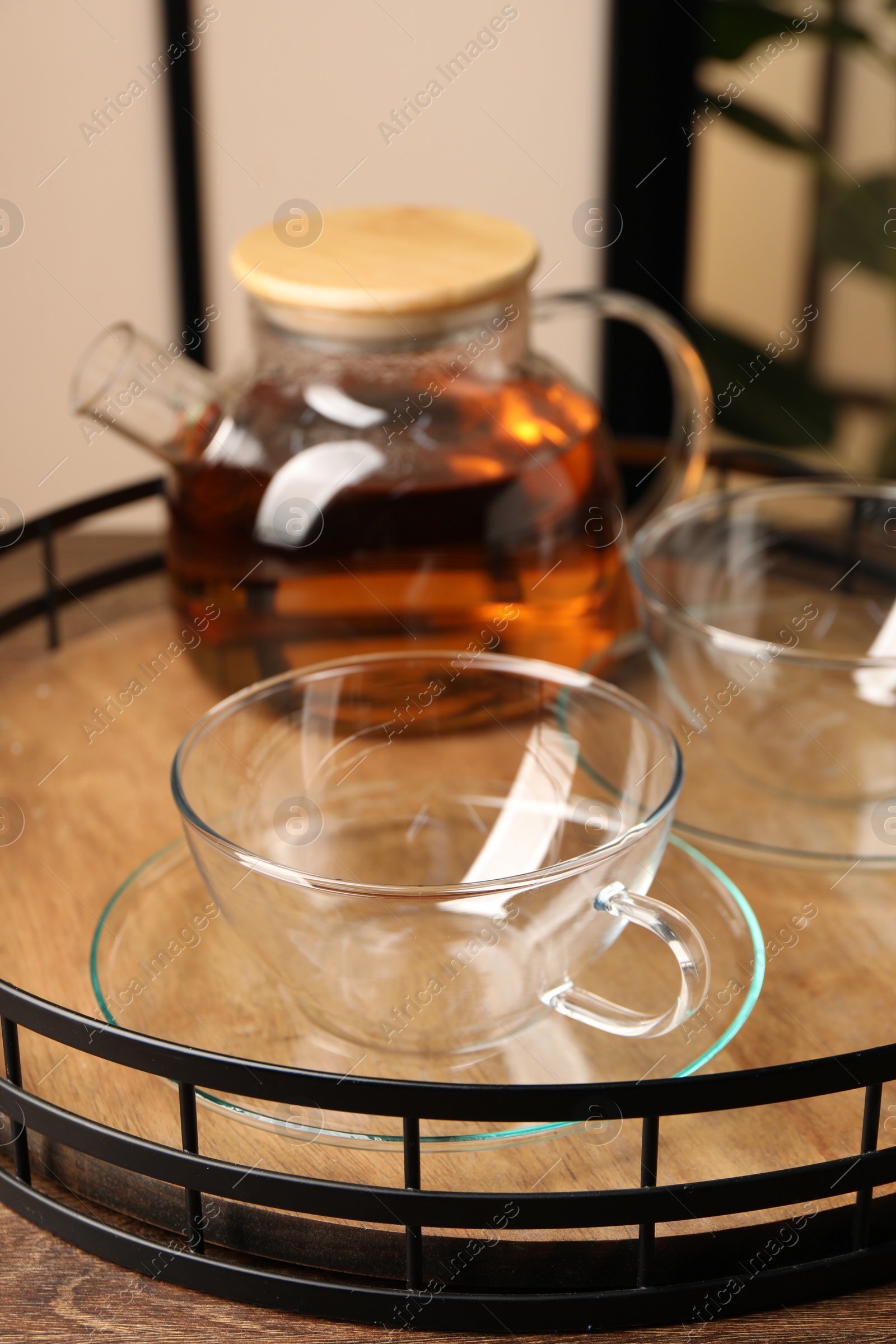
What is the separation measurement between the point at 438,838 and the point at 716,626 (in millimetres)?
217

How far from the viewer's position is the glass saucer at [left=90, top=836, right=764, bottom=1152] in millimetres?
394

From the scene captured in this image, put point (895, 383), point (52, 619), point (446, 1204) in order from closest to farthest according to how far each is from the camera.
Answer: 1. point (446, 1204)
2. point (52, 619)
3. point (895, 383)

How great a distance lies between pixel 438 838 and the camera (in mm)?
510

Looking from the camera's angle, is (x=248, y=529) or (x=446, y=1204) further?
(x=248, y=529)

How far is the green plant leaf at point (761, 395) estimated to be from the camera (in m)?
1.14

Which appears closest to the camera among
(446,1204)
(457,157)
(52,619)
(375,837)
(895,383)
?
(446,1204)

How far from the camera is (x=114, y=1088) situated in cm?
41

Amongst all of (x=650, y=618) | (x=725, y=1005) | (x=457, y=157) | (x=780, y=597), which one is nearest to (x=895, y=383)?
(x=457, y=157)

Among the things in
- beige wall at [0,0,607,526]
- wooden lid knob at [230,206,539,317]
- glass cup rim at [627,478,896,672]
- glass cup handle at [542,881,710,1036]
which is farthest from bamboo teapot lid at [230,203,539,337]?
beige wall at [0,0,607,526]

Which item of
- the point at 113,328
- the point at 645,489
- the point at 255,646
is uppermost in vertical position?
the point at 113,328

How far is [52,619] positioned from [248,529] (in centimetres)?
15

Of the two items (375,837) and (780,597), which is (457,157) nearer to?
(780,597)


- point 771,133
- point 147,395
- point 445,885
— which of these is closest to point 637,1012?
point 445,885

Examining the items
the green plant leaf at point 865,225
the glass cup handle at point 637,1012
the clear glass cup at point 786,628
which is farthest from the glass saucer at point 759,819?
the green plant leaf at point 865,225
